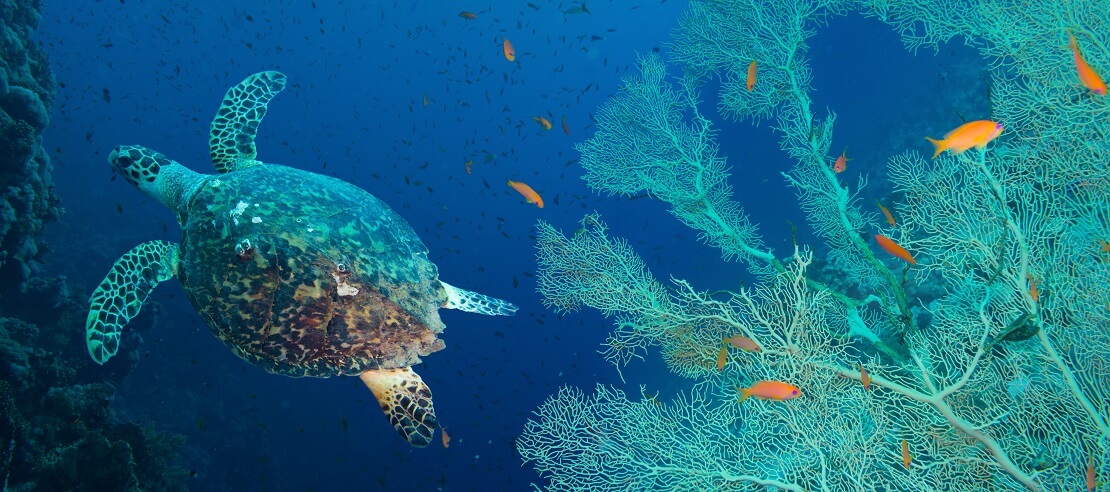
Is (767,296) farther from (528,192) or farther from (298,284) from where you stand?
(298,284)

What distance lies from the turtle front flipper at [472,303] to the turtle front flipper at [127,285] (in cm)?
205

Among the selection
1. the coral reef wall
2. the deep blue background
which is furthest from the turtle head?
the deep blue background

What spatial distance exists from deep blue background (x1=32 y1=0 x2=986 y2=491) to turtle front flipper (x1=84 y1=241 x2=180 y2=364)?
134 inches

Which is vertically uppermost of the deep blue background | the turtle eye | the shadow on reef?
the turtle eye

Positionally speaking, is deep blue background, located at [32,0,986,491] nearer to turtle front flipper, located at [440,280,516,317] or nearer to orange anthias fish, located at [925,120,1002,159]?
turtle front flipper, located at [440,280,516,317]

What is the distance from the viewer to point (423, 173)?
137ft

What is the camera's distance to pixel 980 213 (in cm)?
399

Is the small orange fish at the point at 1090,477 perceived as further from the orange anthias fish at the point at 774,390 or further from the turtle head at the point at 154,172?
the turtle head at the point at 154,172

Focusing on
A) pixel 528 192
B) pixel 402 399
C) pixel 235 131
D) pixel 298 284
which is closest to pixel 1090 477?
pixel 402 399

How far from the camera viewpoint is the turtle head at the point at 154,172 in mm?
3867

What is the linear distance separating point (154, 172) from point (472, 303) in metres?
2.93

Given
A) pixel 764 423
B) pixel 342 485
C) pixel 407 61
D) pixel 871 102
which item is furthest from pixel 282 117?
pixel 764 423

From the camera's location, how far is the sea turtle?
3.06 m

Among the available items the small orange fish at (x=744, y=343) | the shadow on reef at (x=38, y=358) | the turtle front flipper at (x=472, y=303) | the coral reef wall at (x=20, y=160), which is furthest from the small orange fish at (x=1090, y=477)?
the coral reef wall at (x=20, y=160)
